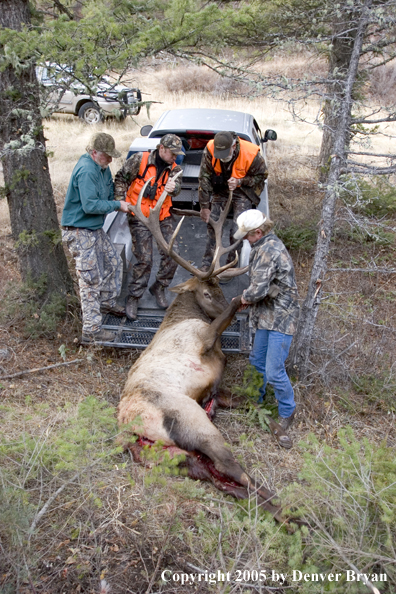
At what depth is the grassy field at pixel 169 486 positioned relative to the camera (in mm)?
2883

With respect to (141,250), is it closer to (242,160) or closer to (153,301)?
(153,301)

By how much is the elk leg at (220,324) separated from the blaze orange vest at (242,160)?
1.72 meters

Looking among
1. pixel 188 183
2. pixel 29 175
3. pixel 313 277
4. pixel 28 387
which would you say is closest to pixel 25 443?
pixel 28 387

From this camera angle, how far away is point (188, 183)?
7820mm

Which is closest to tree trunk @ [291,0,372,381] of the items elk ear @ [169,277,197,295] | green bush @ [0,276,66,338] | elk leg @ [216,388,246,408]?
elk leg @ [216,388,246,408]

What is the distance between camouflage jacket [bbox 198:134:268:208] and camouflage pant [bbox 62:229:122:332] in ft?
4.47

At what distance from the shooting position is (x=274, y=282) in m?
4.49

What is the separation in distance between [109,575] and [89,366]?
2822 mm

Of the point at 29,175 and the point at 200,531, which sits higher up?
the point at 29,175

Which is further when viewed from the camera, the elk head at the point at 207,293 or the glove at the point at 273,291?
the elk head at the point at 207,293

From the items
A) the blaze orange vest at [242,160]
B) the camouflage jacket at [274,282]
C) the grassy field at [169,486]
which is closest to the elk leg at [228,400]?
the grassy field at [169,486]

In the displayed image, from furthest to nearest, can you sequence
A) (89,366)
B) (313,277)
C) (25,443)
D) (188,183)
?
(188,183) → (89,366) → (313,277) → (25,443)

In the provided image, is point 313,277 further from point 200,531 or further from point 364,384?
point 200,531

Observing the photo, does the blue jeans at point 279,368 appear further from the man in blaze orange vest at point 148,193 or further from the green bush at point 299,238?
the green bush at point 299,238
